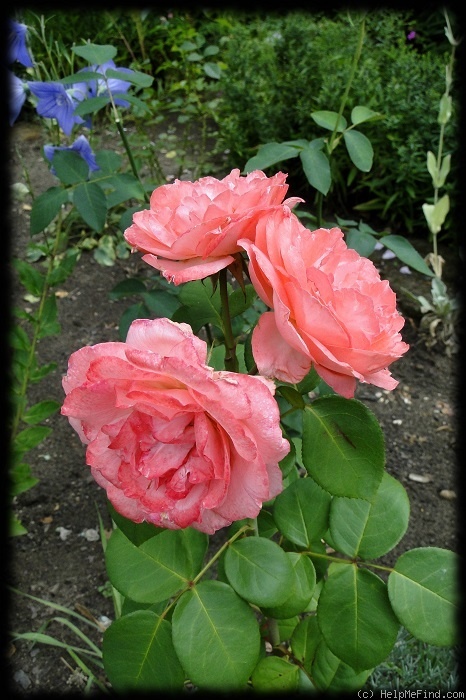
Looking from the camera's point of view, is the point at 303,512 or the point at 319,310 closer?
the point at 319,310

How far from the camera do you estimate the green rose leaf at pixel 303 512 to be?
759 millimetres

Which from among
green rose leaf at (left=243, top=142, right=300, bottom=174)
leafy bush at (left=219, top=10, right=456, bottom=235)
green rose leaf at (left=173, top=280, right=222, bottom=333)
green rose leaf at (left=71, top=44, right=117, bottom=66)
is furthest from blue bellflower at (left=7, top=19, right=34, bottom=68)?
leafy bush at (left=219, top=10, right=456, bottom=235)

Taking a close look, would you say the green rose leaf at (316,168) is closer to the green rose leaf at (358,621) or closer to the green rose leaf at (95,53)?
the green rose leaf at (95,53)

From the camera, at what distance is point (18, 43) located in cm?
126

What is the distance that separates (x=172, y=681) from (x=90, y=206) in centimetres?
77

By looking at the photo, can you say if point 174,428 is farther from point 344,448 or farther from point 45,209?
point 45,209

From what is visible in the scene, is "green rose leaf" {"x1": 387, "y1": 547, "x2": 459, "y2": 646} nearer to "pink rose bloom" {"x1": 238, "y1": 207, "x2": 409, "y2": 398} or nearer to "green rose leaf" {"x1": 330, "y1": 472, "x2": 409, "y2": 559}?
"green rose leaf" {"x1": 330, "y1": 472, "x2": 409, "y2": 559}

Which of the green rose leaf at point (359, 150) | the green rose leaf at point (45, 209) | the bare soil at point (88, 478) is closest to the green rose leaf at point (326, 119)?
the green rose leaf at point (359, 150)

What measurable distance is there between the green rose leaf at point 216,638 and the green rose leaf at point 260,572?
3cm

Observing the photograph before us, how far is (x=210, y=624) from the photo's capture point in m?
0.65

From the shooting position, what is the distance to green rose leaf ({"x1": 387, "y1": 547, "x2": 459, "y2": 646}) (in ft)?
2.21

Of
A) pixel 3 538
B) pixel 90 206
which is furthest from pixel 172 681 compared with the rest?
pixel 3 538

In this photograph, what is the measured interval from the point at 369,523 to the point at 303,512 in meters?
0.08

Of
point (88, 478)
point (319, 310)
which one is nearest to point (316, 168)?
point (319, 310)
